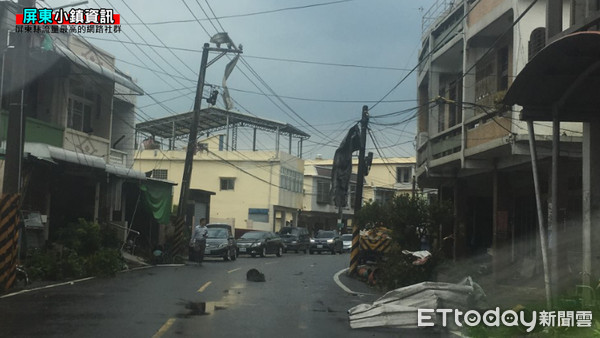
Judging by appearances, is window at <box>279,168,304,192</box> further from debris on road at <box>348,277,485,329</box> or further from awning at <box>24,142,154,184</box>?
debris on road at <box>348,277,485,329</box>

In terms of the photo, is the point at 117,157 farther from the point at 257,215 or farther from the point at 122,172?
the point at 257,215

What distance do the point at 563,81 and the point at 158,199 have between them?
867 inches

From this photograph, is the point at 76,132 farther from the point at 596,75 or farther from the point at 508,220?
the point at 596,75

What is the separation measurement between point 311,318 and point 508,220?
1206 cm

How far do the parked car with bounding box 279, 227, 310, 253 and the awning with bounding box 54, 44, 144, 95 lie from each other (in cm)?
2291

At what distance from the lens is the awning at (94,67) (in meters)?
21.5

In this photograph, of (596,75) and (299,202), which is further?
(299,202)

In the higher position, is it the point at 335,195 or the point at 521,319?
the point at 335,195

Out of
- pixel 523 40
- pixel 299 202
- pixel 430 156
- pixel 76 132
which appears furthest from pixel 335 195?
pixel 299 202

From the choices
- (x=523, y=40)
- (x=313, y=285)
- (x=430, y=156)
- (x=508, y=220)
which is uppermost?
(x=523, y=40)

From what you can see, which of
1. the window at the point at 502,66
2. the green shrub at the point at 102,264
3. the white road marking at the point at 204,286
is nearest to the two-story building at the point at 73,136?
the green shrub at the point at 102,264

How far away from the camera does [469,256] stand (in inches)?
1011

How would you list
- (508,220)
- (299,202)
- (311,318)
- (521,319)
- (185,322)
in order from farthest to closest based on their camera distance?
1. (299,202)
2. (508,220)
3. (311,318)
4. (185,322)
5. (521,319)

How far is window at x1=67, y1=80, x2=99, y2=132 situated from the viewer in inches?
1004
